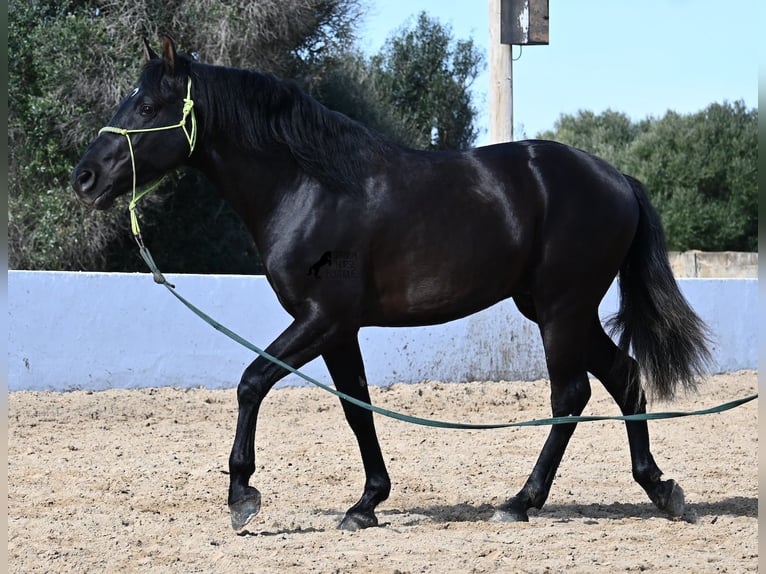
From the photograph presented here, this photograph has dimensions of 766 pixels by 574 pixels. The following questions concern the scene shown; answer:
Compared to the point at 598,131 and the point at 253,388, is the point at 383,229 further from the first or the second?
the point at 598,131

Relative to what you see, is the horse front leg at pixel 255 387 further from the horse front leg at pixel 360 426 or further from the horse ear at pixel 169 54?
the horse ear at pixel 169 54

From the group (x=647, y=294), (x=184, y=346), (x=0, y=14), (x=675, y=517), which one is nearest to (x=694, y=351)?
(x=647, y=294)

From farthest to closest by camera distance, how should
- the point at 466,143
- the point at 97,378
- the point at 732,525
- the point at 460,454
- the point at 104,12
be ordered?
the point at 466,143 → the point at 104,12 → the point at 97,378 → the point at 460,454 → the point at 732,525

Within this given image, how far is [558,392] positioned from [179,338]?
395cm

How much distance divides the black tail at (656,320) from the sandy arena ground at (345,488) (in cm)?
65

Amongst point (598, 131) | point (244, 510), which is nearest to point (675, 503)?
point (244, 510)

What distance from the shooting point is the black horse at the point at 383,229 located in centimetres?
395

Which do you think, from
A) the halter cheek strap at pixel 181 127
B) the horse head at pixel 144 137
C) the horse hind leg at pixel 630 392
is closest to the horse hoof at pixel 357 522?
the horse hind leg at pixel 630 392

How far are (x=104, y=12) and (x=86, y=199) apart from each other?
8.54 meters

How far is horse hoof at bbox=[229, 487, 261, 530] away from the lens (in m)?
3.88

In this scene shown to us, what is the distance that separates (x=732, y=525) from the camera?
411 centimetres

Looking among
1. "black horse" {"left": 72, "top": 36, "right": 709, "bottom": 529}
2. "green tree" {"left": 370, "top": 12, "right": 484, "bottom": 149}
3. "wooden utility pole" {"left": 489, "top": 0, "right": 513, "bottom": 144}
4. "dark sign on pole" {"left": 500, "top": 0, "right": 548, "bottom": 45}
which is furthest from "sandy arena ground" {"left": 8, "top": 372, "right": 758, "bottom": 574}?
"green tree" {"left": 370, "top": 12, "right": 484, "bottom": 149}

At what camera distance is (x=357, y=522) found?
13.4 feet

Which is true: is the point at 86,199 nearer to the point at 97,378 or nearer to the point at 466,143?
the point at 97,378
